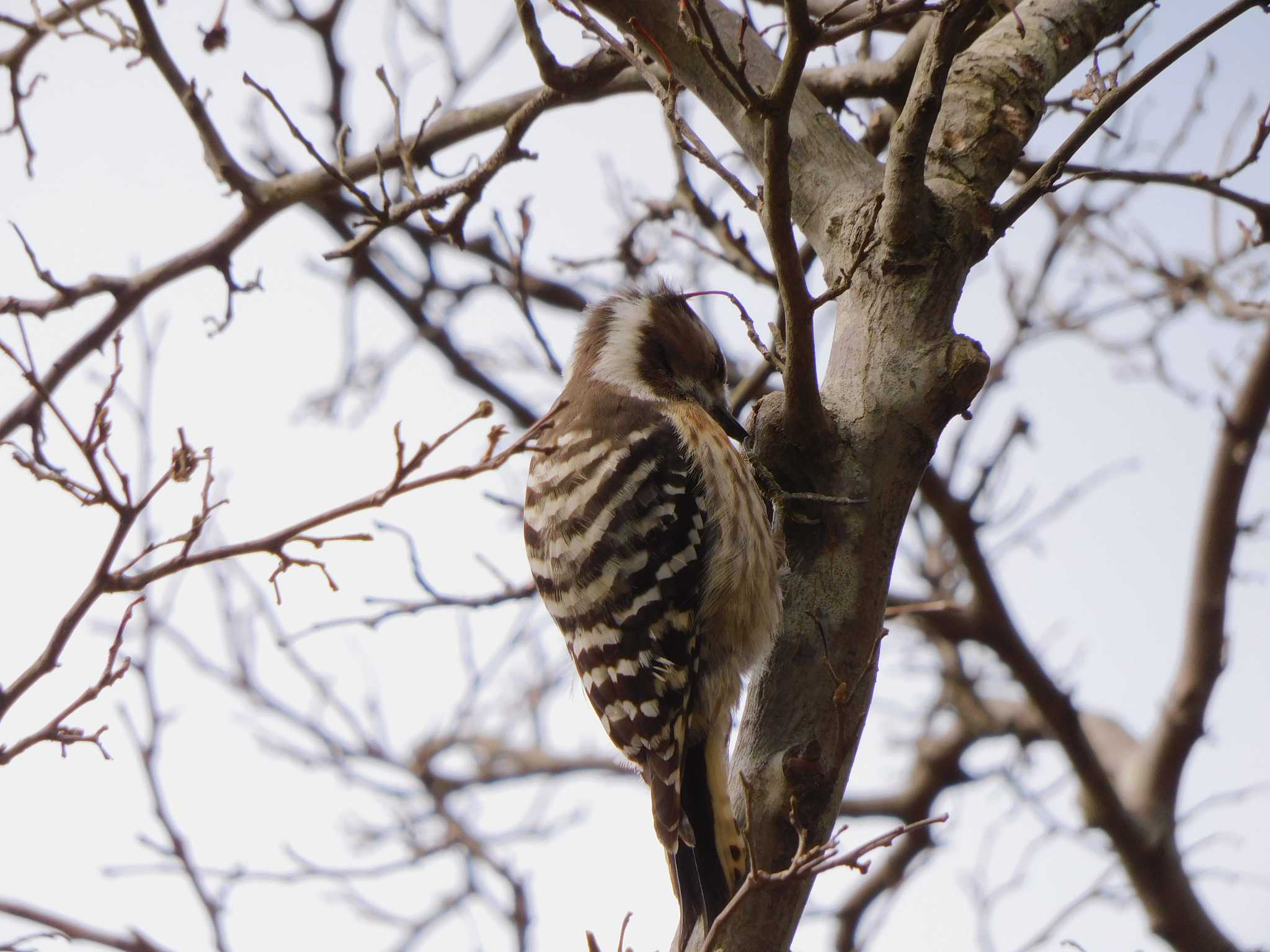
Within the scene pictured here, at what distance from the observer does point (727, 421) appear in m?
4.31

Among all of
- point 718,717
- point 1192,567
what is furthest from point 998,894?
point 718,717

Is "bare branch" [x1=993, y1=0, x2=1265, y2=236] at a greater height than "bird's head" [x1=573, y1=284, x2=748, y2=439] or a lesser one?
lesser

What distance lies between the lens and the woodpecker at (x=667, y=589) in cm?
300

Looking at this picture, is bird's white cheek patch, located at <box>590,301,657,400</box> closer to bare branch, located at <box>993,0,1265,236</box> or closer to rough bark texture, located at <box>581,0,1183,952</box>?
rough bark texture, located at <box>581,0,1183,952</box>

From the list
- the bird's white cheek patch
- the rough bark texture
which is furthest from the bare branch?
the bird's white cheek patch

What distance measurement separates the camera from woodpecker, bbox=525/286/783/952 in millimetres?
2996

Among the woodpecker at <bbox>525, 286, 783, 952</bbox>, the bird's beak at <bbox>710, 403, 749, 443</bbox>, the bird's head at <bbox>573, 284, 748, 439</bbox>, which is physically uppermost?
the bird's head at <bbox>573, 284, 748, 439</bbox>

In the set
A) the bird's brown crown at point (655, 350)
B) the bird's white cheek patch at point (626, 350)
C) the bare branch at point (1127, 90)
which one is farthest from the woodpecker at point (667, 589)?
the bare branch at point (1127, 90)

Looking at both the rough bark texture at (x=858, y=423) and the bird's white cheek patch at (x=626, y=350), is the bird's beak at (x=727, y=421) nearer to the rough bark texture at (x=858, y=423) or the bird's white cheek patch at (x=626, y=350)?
the bird's white cheek patch at (x=626, y=350)

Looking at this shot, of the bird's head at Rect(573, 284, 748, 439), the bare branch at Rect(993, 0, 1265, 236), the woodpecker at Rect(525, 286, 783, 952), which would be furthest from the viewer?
the bird's head at Rect(573, 284, 748, 439)

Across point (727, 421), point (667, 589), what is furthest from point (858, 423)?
point (727, 421)

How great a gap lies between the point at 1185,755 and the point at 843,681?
4.22 m

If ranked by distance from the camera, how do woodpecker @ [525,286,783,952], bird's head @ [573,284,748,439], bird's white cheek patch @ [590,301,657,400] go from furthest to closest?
bird's head @ [573,284,748,439] < bird's white cheek patch @ [590,301,657,400] < woodpecker @ [525,286,783,952]

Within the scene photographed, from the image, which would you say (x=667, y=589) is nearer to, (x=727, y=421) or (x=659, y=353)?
(x=727, y=421)
